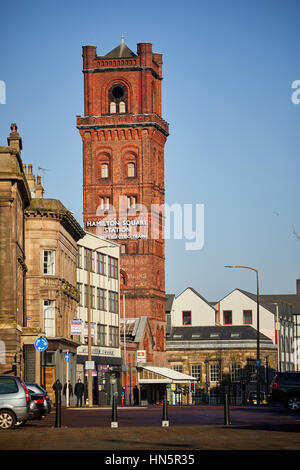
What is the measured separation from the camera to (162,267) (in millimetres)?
127375

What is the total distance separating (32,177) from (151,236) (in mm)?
39117

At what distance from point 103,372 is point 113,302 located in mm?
9653

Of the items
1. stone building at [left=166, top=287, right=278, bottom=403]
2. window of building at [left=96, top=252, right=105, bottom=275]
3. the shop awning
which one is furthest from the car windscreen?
stone building at [left=166, top=287, right=278, bottom=403]

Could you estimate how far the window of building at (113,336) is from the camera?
340 feet

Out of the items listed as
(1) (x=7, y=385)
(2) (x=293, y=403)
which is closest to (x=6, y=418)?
(1) (x=7, y=385)

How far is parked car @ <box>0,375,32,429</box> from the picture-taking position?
3053cm

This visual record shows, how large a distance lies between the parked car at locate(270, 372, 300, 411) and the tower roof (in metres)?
84.8

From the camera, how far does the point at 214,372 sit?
130m

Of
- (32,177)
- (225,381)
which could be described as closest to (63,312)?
(32,177)

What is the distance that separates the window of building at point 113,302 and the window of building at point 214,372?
2687cm

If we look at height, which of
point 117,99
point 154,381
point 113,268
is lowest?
point 154,381

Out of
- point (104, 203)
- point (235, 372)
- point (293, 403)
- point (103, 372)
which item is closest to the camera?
point (293, 403)

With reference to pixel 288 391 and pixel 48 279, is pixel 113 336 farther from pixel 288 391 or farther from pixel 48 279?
pixel 288 391

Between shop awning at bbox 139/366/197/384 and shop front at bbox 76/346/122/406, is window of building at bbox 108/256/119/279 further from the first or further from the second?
shop awning at bbox 139/366/197/384
